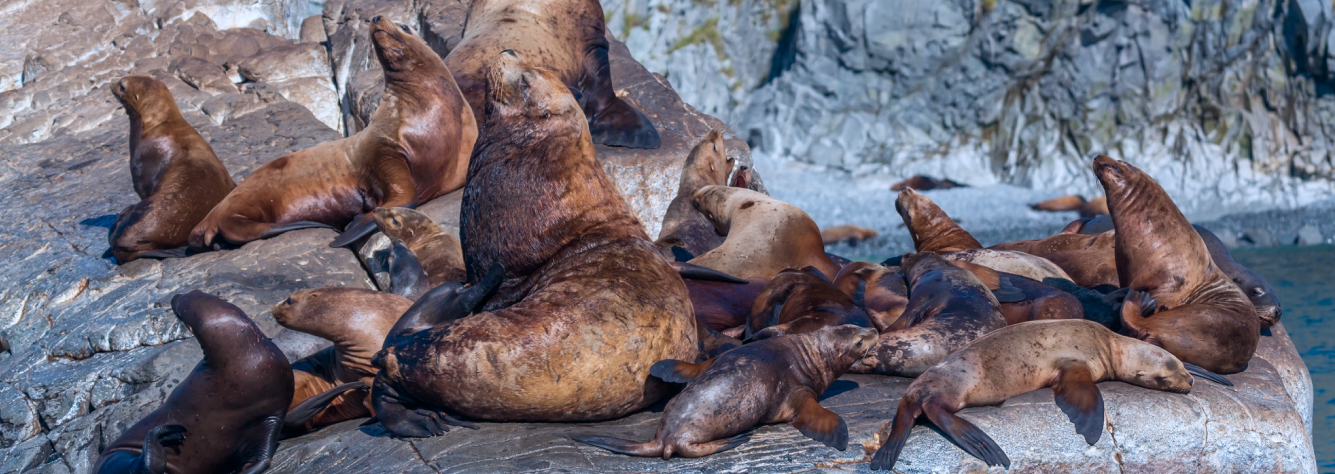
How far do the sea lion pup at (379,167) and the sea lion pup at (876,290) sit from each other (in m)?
3.00

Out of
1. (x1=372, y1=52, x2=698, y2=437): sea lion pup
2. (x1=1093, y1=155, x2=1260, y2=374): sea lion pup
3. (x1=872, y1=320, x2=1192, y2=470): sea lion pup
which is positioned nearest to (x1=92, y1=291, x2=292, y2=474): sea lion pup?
(x1=372, y1=52, x2=698, y2=437): sea lion pup

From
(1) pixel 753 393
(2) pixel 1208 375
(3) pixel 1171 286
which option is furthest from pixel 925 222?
(1) pixel 753 393

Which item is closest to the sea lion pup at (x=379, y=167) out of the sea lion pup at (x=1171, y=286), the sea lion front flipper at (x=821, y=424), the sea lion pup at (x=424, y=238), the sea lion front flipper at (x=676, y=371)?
the sea lion pup at (x=424, y=238)

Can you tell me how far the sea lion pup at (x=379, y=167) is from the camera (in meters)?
6.39

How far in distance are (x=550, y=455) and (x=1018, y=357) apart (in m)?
1.82

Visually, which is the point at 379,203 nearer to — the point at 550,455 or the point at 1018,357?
the point at 550,455

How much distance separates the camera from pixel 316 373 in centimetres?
446

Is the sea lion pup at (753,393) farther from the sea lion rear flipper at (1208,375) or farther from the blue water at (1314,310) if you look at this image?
the blue water at (1314,310)

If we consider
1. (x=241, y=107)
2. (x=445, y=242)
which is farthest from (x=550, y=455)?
(x=241, y=107)

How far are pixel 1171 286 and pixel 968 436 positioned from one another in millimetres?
2009

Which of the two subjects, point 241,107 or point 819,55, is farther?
point 819,55

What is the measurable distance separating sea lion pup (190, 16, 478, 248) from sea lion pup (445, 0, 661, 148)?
467mm

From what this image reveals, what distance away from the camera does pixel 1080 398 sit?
11.7ft

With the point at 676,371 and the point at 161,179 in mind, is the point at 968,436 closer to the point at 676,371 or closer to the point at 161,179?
the point at 676,371
